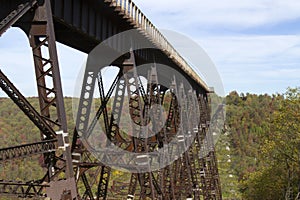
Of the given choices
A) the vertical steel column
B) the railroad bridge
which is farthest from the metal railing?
the vertical steel column

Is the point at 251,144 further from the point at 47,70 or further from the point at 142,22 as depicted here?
the point at 47,70

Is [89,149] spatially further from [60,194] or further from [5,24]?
[5,24]

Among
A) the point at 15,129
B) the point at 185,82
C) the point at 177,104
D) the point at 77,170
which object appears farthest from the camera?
the point at 15,129

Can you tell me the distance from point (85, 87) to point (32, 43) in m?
5.03

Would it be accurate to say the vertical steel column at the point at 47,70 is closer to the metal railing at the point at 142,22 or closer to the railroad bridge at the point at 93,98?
the railroad bridge at the point at 93,98

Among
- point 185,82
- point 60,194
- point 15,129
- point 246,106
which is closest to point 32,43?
point 60,194

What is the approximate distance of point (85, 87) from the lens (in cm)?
1211

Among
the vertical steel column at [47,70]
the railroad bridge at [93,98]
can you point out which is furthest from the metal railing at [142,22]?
the vertical steel column at [47,70]

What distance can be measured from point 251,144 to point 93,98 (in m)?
71.2

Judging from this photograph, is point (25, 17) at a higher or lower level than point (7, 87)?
higher

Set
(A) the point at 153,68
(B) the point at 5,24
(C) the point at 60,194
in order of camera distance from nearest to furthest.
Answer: (B) the point at 5,24, (C) the point at 60,194, (A) the point at 153,68

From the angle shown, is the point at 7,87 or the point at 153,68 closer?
the point at 7,87

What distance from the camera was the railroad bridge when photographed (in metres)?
6.90

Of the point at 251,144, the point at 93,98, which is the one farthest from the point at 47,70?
the point at 251,144
